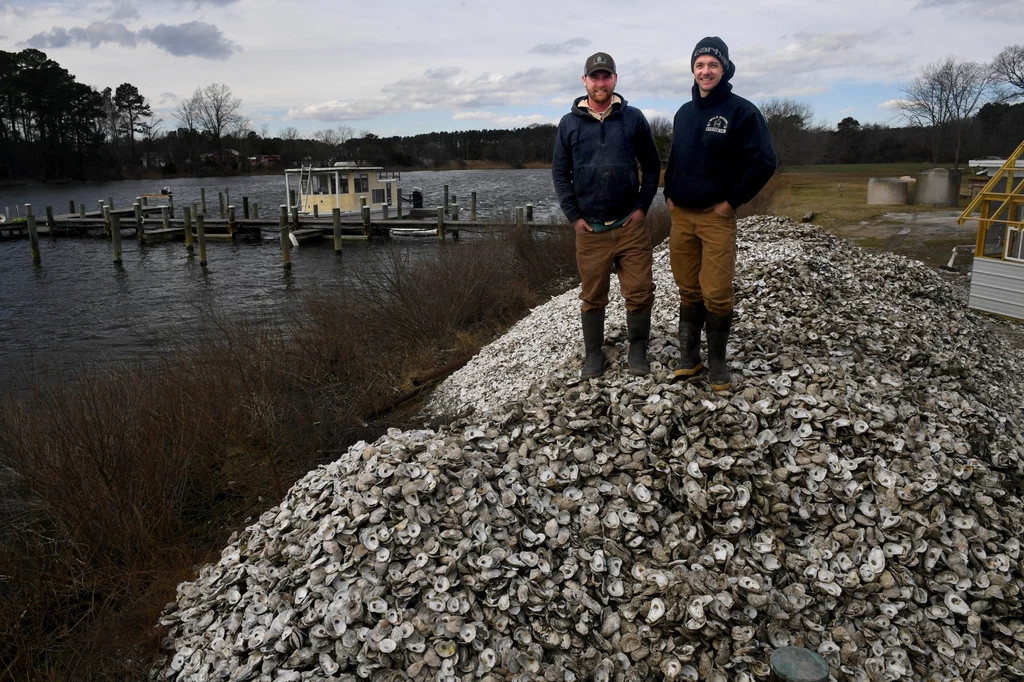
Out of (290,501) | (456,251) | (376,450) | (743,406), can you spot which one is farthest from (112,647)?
(456,251)

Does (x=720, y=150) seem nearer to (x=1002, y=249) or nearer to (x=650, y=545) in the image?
(x=650, y=545)

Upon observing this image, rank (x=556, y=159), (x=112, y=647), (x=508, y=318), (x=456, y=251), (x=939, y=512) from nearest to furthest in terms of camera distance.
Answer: (x=112, y=647) → (x=939, y=512) → (x=556, y=159) → (x=508, y=318) → (x=456, y=251)

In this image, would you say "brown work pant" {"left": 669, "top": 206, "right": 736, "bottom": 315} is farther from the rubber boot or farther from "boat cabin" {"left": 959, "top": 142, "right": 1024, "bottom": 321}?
"boat cabin" {"left": 959, "top": 142, "right": 1024, "bottom": 321}

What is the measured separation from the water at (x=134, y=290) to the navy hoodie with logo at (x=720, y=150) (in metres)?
6.38

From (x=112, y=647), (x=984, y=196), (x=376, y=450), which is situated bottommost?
(x=112, y=647)

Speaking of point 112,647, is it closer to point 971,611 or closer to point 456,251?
point 971,611

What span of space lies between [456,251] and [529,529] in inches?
389

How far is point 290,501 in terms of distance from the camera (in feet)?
14.4

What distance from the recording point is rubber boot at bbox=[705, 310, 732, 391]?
15.3 ft

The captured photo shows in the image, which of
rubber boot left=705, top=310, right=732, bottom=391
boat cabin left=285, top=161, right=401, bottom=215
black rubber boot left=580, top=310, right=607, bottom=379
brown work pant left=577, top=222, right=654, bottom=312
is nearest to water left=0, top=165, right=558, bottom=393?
boat cabin left=285, top=161, right=401, bottom=215

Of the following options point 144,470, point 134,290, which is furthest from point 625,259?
point 134,290

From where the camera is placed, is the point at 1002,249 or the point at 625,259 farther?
the point at 1002,249

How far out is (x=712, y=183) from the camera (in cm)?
448

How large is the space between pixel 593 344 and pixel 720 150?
1595 mm
